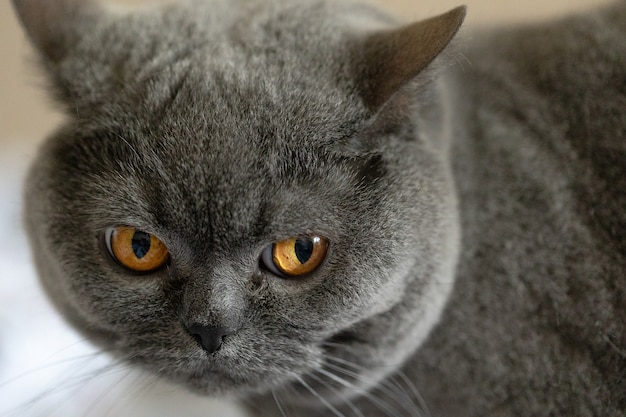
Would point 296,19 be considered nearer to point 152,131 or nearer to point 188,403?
point 152,131

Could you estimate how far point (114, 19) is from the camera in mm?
956

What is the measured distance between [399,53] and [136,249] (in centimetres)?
41

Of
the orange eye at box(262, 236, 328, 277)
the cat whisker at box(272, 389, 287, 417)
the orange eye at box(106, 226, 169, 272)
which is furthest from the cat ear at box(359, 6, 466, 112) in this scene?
the cat whisker at box(272, 389, 287, 417)

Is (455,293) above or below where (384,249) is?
below

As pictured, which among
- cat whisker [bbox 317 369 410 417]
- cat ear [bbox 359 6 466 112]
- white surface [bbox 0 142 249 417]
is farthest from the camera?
white surface [bbox 0 142 249 417]

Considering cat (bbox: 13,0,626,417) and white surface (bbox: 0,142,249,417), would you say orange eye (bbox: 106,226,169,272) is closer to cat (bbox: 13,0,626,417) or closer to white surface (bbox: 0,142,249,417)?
cat (bbox: 13,0,626,417)

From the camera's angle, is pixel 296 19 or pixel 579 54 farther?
pixel 579 54

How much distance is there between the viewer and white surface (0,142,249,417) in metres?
1.01

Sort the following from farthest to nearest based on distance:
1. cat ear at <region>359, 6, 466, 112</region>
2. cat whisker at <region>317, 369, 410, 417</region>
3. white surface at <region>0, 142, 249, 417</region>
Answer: white surface at <region>0, 142, 249, 417</region> → cat whisker at <region>317, 369, 410, 417</region> → cat ear at <region>359, 6, 466, 112</region>

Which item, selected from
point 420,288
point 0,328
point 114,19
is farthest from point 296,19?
point 0,328

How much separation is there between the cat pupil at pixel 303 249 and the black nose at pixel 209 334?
125 mm

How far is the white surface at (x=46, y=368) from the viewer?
39.9 inches

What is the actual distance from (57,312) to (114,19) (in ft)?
1.50

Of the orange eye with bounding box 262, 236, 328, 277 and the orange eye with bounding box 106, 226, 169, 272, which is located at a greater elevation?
the orange eye with bounding box 106, 226, 169, 272
